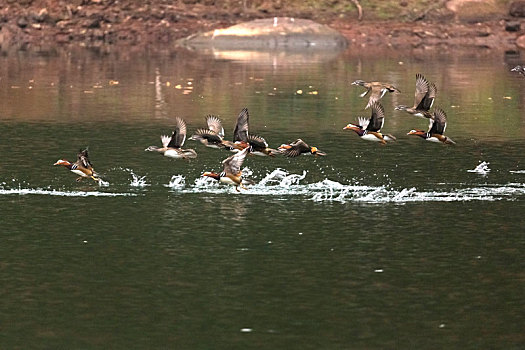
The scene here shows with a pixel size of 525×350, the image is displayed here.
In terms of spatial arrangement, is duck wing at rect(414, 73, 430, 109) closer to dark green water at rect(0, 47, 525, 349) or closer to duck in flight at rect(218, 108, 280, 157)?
dark green water at rect(0, 47, 525, 349)

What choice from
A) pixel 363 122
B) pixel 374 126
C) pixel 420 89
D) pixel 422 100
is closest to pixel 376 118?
pixel 374 126

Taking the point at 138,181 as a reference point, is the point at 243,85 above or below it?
below

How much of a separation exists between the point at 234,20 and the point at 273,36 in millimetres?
8332

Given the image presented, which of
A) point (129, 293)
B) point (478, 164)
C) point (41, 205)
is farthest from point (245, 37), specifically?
point (129, 293)

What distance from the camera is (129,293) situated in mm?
19484

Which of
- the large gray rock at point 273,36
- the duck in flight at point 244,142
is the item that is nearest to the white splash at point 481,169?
the duck in flight at point 244,142

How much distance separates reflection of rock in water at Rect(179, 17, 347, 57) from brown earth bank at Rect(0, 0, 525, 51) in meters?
2.15

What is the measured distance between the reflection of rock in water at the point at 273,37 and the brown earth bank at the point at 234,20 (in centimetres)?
215

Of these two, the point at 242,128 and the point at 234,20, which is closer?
the point at 242,128

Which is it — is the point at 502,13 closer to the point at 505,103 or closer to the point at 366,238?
the point at 505,103

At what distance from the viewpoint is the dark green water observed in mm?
17719

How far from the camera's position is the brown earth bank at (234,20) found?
89062 mm

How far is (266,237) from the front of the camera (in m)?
23.6

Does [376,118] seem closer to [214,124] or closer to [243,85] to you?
[214,124]
